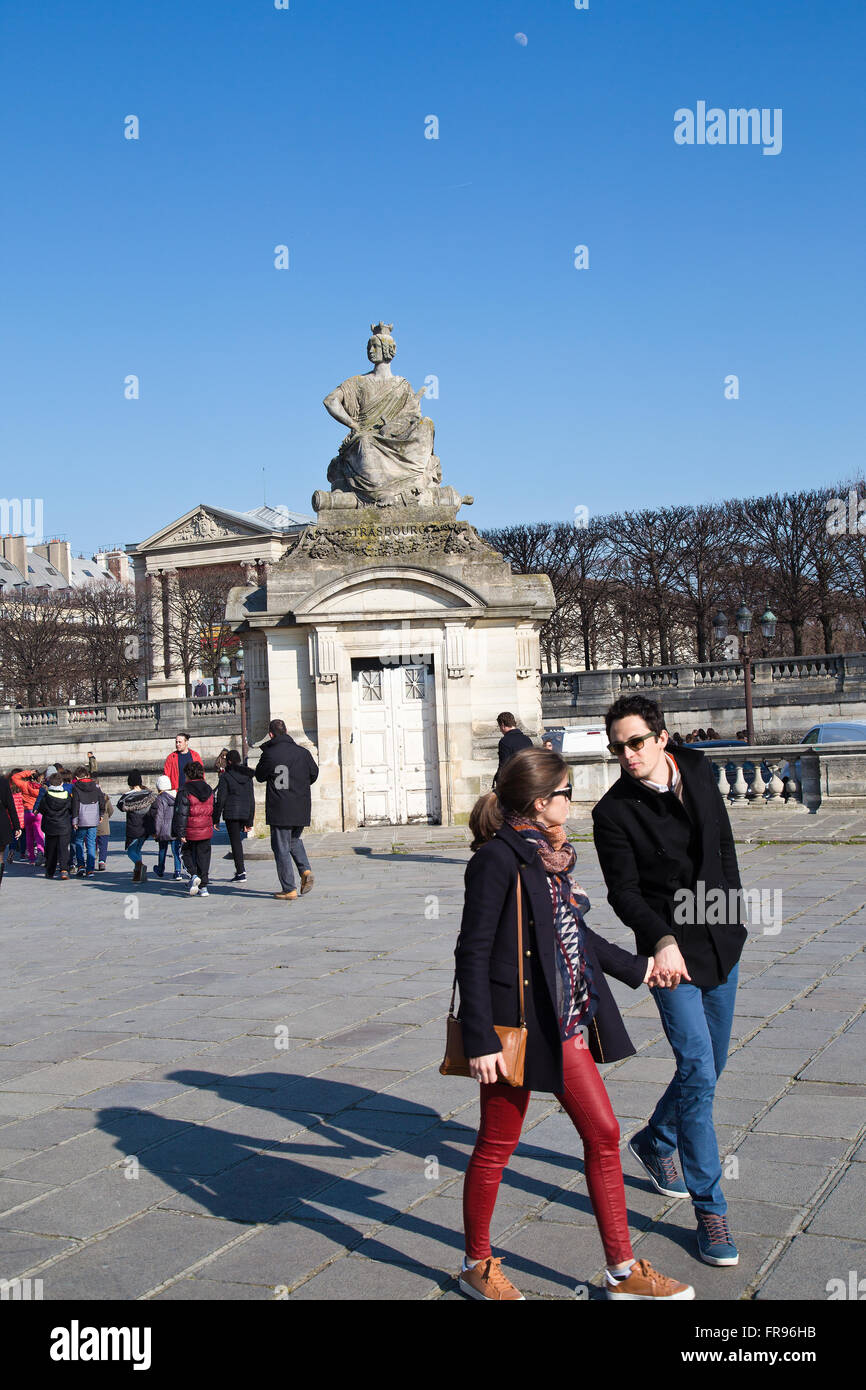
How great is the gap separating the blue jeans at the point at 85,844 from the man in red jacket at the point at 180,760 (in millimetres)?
1457

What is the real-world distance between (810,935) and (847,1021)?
266 centimetres

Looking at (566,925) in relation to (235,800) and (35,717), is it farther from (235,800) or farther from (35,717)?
(35,717)

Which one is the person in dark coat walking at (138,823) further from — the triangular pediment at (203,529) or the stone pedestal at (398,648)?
the triangular pediment at (203,529)

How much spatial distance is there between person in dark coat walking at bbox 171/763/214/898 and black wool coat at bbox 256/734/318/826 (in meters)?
0.95

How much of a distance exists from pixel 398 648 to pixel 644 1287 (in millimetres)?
14546

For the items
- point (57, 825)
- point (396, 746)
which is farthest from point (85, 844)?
point (396, 746)

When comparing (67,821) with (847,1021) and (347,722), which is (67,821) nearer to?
(347,722)

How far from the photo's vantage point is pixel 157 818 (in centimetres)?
1511

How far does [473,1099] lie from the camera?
237 inches

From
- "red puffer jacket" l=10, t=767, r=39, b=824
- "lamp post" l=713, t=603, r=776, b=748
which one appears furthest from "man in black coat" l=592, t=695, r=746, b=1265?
"lamp post" l=713, t=603, r=776, b=748

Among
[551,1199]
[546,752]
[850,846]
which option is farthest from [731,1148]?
[850,846]

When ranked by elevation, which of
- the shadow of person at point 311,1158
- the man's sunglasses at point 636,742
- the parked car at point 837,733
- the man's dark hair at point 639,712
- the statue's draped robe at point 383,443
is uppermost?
the statue's draped robe at point 383,443

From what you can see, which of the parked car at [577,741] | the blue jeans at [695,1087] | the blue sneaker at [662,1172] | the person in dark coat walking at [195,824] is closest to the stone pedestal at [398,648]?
the person in dark coat walking at [195,824]

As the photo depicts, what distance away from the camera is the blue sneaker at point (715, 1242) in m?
4.05
